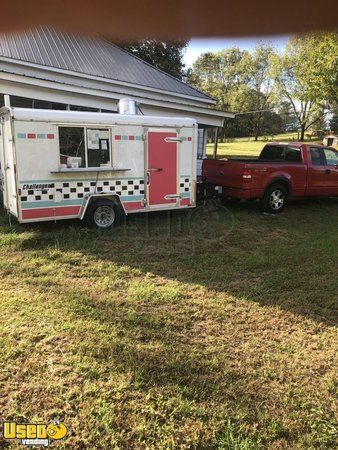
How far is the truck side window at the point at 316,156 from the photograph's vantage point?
1070 centimetres

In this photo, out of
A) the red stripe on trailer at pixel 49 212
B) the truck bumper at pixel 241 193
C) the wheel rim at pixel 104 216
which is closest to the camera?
the red stripe on trailer at pixel 49 212

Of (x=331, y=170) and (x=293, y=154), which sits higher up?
(x=293, y=154)

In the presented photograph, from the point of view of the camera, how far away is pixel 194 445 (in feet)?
8.35

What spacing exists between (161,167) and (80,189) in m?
1.94

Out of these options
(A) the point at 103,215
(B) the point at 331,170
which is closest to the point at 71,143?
(A) the point at 103,215

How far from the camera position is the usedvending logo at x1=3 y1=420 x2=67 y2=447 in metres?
2.58

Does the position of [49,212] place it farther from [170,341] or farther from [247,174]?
[247,174]

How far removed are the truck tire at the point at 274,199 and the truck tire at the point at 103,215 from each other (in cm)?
400

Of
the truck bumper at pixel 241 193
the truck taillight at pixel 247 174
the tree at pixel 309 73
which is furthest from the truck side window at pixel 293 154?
the truck taillight at pixel 247 174

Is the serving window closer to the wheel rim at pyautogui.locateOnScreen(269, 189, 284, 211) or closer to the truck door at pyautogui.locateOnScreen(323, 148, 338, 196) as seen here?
the wheel rim at pyautogui.locateOnScreen(269, 189, 284, 211)

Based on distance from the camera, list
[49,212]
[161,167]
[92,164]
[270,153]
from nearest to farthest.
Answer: [49,212]
[92,164]
[161,167]
[270,153]

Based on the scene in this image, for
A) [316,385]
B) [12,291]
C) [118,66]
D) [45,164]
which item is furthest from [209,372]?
[118,66]

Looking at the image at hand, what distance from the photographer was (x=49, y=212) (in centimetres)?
733

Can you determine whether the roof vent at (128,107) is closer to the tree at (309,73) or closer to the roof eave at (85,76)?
the tree at (309,73)
